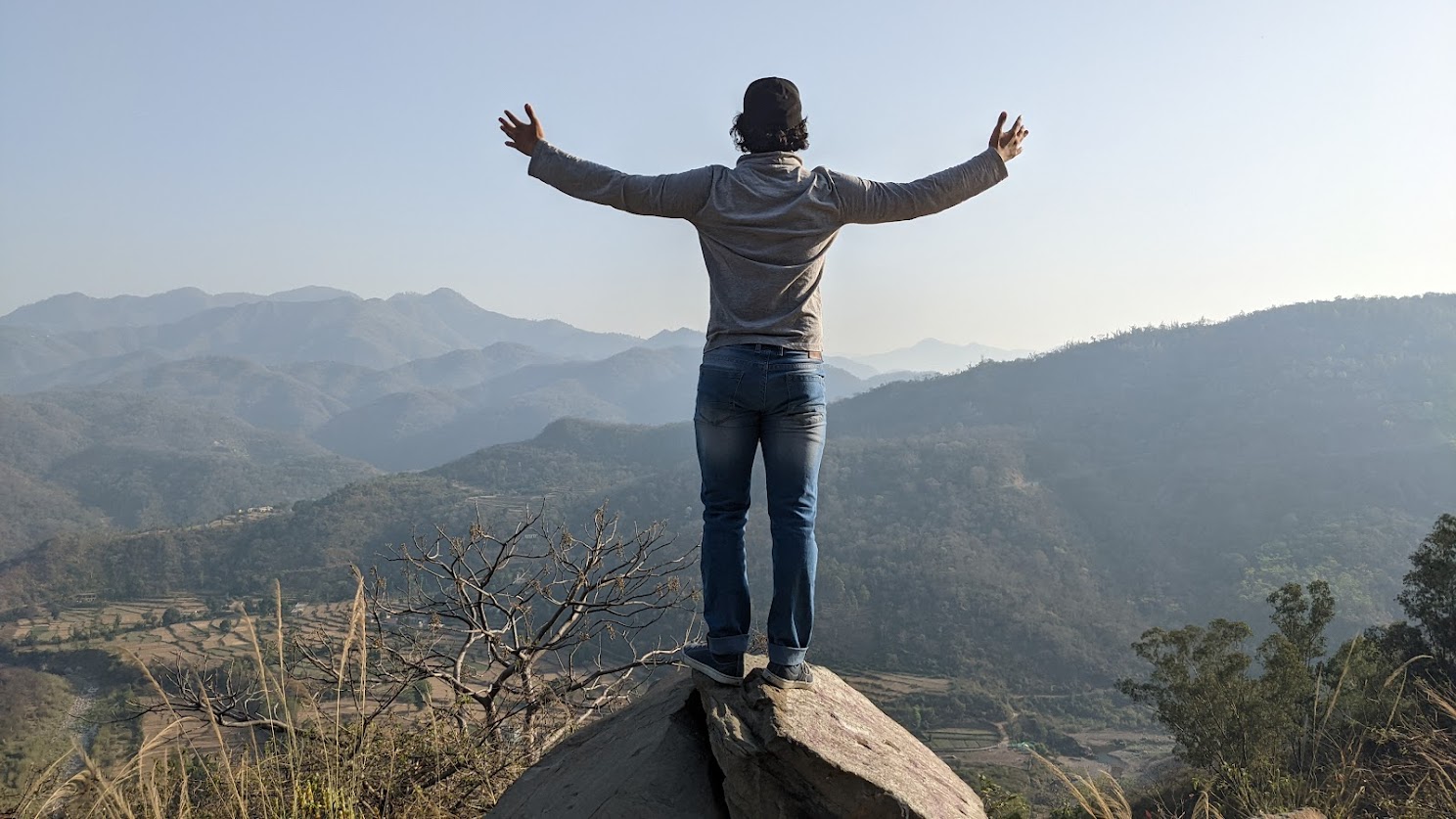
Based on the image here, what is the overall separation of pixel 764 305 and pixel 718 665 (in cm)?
147

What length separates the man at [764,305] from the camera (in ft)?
10.8

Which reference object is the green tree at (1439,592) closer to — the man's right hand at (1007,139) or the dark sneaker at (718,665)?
the man's right hand at (1007,139)

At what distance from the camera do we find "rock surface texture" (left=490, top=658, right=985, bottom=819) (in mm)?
3094

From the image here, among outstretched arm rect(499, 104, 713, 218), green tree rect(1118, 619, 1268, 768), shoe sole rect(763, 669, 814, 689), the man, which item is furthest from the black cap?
green tree rect(1118, 619, 1268, 768)

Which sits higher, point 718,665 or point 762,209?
point 762,209

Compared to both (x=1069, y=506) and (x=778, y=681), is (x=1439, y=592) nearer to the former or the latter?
(x=778, y=681)

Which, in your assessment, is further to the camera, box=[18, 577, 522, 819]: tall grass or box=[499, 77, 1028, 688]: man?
box=[499, 77, 1028, 688]: man

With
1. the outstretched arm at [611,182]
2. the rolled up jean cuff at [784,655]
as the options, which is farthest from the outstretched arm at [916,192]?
the rolled up jean cuff at [784,655]

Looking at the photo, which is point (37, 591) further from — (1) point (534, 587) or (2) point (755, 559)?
(1) point (534, 587)

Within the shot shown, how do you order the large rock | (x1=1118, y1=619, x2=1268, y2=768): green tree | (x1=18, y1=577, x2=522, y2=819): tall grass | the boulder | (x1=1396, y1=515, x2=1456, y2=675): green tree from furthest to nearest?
(x1=1118, y1=619, x2=1268, y2=768): green tree, (x1=1396, y1=515, x2=1456, y2=675): green tree, the large rock, the boulder, (x1=18, y1=577, x2=522, y2=819): tall grass

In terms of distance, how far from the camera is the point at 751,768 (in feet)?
10.4

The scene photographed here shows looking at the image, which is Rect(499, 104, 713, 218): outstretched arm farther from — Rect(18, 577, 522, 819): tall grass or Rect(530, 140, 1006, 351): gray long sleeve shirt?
Rect(18, 577, 522, 819): tall grass

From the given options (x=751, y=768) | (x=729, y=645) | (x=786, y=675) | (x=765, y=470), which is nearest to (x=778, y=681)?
(x=786, y=675)

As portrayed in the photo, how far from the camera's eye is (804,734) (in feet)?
10.3
